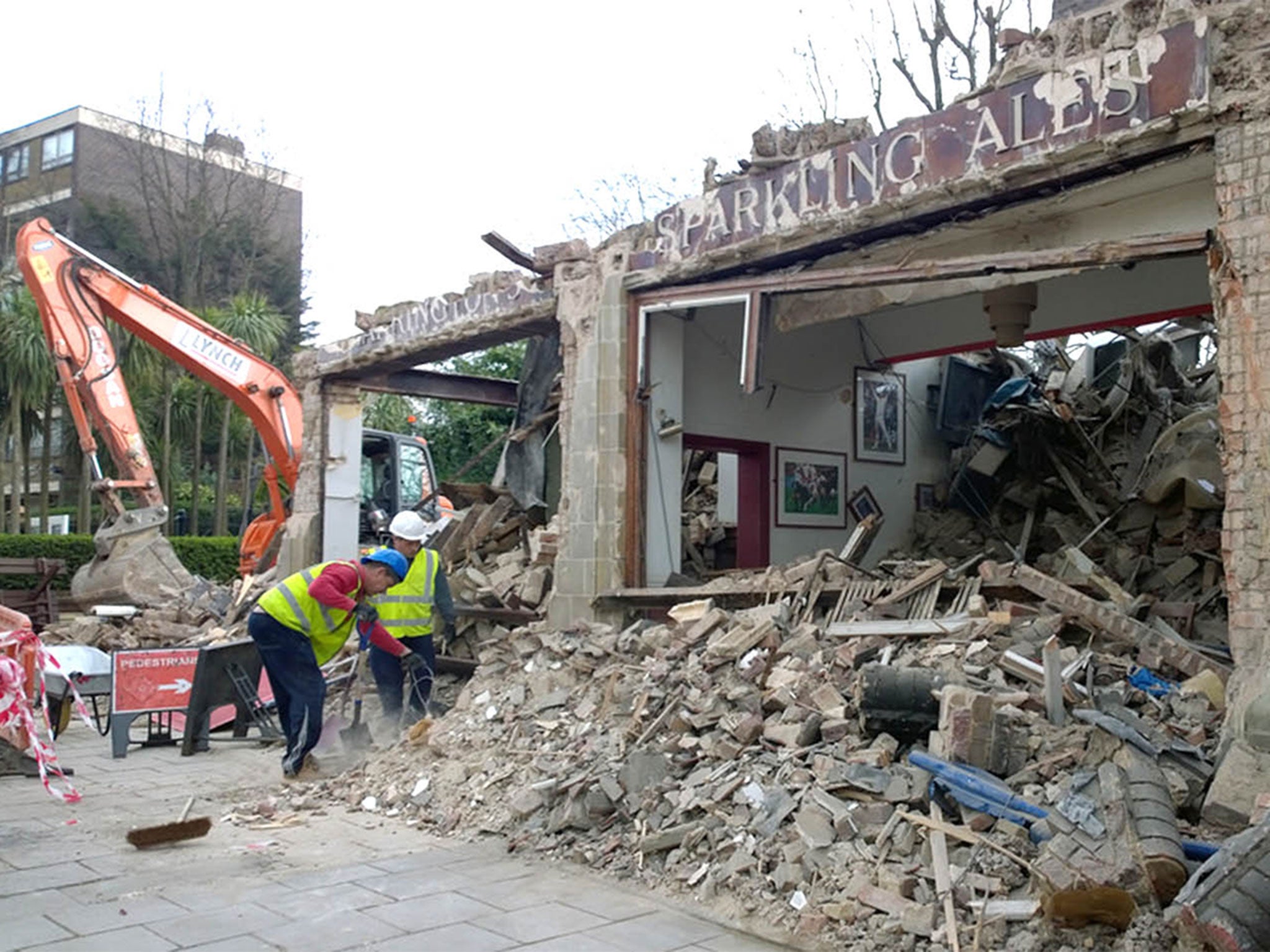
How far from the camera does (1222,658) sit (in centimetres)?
680

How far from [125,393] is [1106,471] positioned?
13558 mm

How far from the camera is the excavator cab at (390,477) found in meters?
17.3

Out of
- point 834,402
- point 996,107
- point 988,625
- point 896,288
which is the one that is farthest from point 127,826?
point 834,402

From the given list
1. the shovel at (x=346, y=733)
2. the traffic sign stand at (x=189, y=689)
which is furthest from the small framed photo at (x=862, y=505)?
the traffic sign stand at (x=189, y=689)

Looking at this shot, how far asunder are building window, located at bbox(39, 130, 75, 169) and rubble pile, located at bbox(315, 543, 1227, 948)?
36.4 metres

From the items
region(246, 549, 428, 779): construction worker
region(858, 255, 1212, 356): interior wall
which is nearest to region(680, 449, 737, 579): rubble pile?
region(858, 255, 1212, 356): interior wall

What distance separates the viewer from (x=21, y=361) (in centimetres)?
2452

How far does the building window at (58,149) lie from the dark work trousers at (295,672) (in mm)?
35684

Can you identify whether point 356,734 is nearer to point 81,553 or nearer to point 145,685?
point 145,685

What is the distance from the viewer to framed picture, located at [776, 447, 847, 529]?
1310cm

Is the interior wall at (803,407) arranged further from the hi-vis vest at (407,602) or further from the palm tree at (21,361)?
the palm tree at (21,361)

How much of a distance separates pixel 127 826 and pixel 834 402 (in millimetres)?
9228

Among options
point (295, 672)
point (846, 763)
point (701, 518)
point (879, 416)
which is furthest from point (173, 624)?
point (846, 763)

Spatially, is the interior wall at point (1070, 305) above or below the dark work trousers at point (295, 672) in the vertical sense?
above
